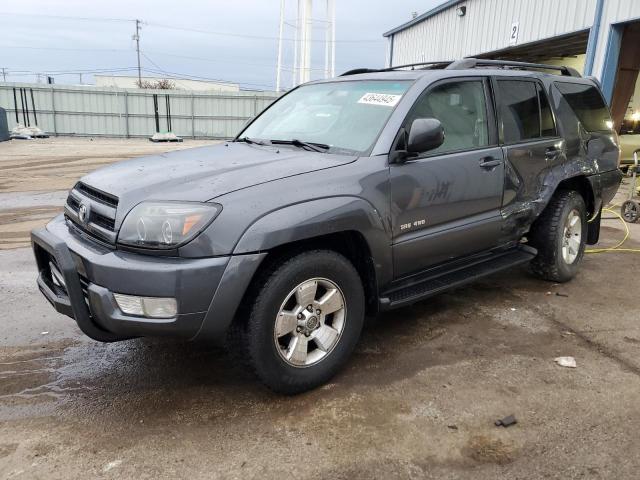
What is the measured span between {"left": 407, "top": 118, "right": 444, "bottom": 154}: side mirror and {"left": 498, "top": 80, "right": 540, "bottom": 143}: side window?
1113mm

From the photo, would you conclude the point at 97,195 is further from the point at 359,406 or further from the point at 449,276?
the point at 449,276

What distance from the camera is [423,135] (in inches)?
123

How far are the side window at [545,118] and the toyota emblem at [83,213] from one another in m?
3.59

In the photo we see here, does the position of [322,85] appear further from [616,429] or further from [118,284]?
[616,429]

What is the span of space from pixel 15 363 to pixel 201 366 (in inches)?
48.2

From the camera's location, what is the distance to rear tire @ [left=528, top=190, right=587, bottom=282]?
181 inches

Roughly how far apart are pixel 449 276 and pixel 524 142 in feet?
4.44

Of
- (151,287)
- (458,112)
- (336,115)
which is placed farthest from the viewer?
(458,112)

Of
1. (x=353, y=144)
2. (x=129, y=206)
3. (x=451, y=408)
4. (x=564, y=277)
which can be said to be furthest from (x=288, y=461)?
(x=564, y=277)

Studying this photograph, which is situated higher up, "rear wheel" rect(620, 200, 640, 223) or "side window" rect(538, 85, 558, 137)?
"side window" rect(538, 85, 558, 137)

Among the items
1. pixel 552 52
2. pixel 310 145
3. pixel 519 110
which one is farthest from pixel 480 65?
pixel 552 52

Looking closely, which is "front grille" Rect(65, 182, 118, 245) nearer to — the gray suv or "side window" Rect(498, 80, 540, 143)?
the gray suv

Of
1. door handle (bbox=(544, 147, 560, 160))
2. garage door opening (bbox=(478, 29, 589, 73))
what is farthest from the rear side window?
garage door opening (bbox=(478, 29, 589, 73))

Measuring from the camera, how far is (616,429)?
268 cm
